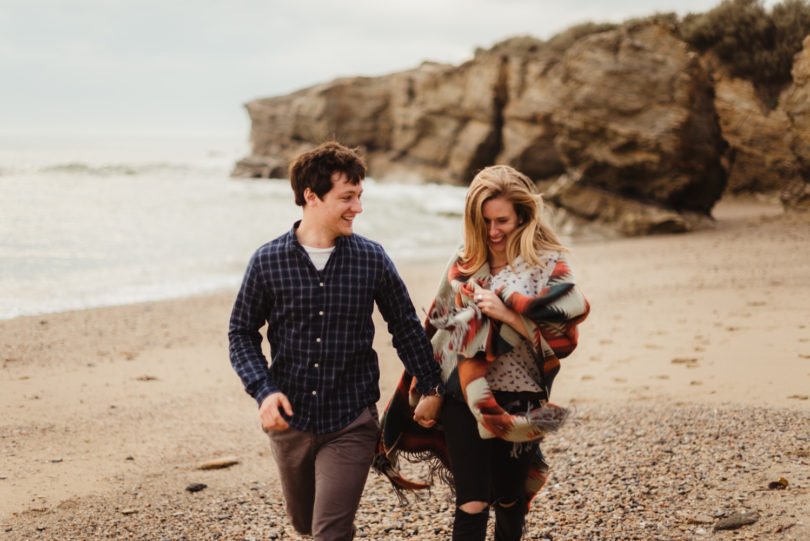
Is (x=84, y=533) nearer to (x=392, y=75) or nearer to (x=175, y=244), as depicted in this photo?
(x=175, y=244)

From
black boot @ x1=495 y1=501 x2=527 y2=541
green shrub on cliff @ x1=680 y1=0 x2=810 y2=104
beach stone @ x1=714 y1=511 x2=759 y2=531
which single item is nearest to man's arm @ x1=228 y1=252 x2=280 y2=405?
black boot @ x1=495 y1=501 x2=527 y2=541

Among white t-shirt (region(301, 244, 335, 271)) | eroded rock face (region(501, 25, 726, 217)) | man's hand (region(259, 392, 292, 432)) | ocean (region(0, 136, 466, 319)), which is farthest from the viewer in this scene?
eroded rock face (region(501, 25, 726, 217))

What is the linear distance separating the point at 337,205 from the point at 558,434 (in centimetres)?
314

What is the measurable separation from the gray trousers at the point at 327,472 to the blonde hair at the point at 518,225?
82 cm

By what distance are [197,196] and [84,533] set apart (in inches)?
1174

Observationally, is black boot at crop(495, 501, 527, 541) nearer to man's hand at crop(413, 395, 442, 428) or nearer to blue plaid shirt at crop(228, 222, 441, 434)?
man's hand at crop(413, 395, 442, 428)

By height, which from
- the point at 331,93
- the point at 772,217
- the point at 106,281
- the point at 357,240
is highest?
the point at 331,93

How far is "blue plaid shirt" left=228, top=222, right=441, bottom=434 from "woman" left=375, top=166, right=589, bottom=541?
0.78 ft

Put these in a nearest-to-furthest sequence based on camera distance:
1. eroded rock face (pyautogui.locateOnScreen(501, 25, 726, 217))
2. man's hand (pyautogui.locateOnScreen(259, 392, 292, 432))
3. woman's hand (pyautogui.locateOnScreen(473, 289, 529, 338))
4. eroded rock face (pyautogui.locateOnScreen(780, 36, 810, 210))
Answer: man's hand (pyautogui.locateOnScreen(259, 392, 292, 432)) → woman's hand (pyautogui.locateOnScreen(473, 289, 529, 338)) → eroded rock face (pyautogui.locateOnScreen(780, 36, 810, 210)) → eroded rock face (pyautogui.locateOnScreen(501, 25, 726, 217))

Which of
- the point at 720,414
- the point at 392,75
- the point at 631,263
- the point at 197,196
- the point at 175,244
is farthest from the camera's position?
the point at 392,75

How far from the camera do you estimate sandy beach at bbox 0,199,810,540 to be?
3869 millimetres

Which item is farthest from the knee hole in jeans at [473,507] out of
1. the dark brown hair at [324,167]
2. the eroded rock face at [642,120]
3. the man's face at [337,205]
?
the eroded rock face at [642,120]

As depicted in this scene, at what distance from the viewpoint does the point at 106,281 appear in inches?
532

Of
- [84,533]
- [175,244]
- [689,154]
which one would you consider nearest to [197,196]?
[175,244]
